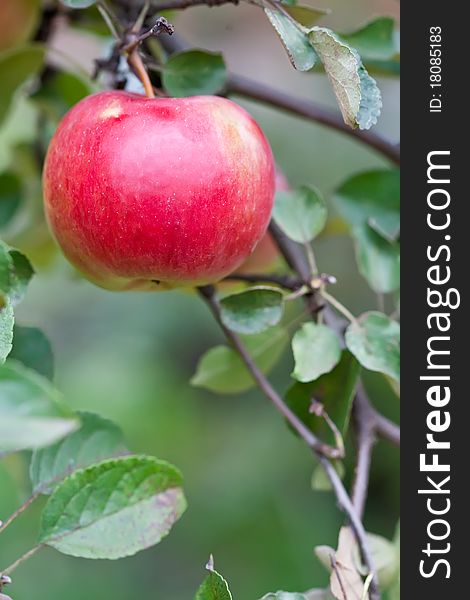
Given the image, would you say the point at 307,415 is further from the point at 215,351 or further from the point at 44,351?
the point at 44,351

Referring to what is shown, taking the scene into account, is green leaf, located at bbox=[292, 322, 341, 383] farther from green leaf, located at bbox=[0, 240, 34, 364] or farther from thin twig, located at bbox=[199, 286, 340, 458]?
green leaf, located at bbox=[0, 240, 34, 364]

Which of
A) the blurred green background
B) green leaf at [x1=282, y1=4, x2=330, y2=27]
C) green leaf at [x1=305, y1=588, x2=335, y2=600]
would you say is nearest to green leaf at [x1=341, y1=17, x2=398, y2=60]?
green leaf at [x1=282, y1=4, x2=330, y2=27]

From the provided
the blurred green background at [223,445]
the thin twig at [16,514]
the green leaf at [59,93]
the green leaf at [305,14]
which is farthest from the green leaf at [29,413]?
the blurred green background at [223,445]

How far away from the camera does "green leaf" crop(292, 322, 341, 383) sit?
0.60 m

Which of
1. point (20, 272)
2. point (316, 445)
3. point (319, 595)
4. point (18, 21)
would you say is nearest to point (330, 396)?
point (316, 445)

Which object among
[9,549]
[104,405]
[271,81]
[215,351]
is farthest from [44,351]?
[271,81]

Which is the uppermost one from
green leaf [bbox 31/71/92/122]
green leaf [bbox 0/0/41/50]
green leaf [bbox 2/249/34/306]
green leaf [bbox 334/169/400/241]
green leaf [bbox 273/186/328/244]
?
green leaf [bbox 0/0/41/50]

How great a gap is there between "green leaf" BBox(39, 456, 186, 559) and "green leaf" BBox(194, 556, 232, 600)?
0.06 m

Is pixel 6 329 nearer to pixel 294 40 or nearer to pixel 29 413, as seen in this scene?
pixel 29 413

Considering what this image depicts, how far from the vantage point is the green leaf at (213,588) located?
1.58 ft

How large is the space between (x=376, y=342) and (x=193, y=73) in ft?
0.77

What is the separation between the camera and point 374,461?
152cm

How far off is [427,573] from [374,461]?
86cm

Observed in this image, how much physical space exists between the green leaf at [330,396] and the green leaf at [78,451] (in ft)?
0.45
